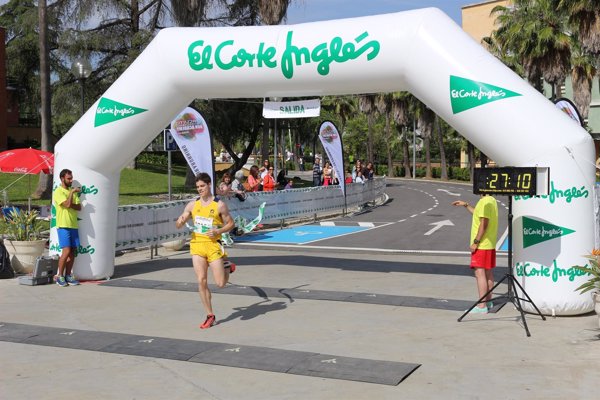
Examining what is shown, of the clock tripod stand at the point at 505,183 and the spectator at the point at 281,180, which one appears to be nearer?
the clock tripod stand at the point at 505,183

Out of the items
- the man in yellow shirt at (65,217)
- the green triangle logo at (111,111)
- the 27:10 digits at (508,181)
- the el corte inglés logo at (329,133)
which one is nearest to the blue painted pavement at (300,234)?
the el corte inglés logo at (329,133)

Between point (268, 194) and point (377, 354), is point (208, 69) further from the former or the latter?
point (268, 194)

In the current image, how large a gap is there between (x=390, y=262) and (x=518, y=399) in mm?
8541

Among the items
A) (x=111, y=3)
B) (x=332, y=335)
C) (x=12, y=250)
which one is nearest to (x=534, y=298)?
(x=332, y=335)

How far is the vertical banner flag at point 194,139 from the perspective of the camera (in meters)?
16.7

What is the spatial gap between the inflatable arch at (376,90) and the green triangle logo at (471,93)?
0.5 inches

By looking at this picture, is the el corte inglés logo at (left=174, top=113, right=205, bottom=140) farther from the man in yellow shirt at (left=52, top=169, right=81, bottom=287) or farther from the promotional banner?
the man in yellow shirt at (left=52, top=169, right=81, bottom=287)

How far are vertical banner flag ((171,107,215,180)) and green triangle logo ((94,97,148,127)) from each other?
4.81 meters

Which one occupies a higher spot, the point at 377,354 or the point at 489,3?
the point at 489,3

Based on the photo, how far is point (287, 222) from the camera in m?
23.5

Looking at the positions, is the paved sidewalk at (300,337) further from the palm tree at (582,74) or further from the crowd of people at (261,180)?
the palm tree at (582,74)

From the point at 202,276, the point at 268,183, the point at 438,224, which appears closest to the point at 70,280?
the point at 202,276

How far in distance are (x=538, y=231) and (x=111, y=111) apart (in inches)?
270

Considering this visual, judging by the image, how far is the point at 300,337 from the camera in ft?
27.5
